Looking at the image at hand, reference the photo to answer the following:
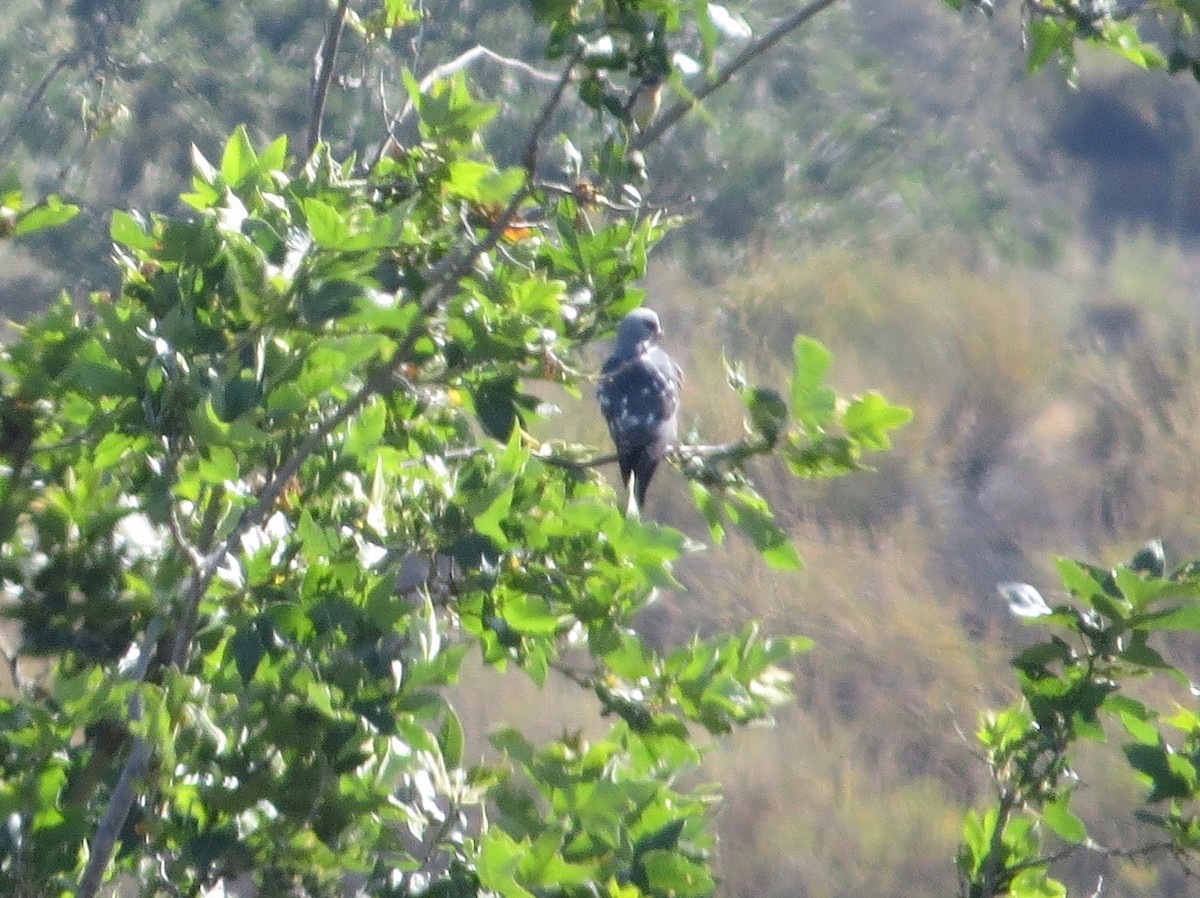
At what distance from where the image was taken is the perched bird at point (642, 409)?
331 cm

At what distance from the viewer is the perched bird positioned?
3.31m

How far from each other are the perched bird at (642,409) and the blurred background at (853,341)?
131 inches

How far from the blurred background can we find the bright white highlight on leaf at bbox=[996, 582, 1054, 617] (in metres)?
4.70

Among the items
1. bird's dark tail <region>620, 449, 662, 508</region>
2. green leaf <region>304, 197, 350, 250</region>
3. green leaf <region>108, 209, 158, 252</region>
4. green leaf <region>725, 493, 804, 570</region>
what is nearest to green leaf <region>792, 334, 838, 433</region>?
green leaf <region>725, 493, 804, 570</region>

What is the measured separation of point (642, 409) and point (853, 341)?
23.2 ft

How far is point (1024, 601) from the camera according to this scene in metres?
2.18

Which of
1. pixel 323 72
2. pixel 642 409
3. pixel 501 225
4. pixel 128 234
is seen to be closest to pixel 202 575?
pixel 128 234

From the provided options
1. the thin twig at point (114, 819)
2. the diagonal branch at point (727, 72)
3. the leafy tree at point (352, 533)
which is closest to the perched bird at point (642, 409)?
the leafy tree at point (352, 533)

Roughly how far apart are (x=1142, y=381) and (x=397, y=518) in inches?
354

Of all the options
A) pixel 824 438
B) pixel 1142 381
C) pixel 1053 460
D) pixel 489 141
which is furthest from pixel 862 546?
pixel 824 438

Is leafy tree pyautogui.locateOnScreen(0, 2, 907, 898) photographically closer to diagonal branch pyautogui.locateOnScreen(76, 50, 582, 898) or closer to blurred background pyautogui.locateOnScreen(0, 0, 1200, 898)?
diagonal branch pyautogui.locateOnScreen(76, 50, 582, 898)

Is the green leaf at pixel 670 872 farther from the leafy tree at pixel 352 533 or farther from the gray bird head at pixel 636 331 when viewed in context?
the gray bird head at pixel 636 331

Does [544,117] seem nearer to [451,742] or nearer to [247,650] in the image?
[247,650]

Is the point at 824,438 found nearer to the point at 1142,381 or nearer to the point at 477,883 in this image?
the point at 477,883
